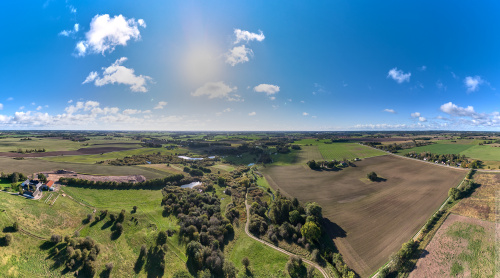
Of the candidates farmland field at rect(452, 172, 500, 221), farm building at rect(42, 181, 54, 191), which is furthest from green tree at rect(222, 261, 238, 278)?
farmland field at rect(452, 172, 500, 221)

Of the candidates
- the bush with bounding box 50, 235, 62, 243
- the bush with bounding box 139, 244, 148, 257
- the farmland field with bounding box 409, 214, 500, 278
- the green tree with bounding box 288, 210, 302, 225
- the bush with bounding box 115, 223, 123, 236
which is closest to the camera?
the farmland field with bounding box 409, 214, 500, 278

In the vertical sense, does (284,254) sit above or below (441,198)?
below

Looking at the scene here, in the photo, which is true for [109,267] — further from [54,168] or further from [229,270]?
[54,168]

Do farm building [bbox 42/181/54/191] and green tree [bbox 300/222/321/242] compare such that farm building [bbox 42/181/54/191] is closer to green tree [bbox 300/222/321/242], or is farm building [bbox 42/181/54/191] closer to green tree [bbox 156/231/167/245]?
green tree [bbox 156/231/167/245]

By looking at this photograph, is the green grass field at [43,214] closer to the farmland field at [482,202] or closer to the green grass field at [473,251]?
the green grass field at [473,251]

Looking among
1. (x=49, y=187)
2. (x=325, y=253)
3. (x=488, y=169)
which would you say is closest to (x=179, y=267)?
(x=325, y=253)

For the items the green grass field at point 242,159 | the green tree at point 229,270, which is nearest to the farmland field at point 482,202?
the green tree at point 229,270

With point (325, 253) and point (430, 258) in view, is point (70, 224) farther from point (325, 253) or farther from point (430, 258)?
point (430, 258)

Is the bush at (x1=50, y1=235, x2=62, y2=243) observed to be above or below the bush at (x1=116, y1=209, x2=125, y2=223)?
above
